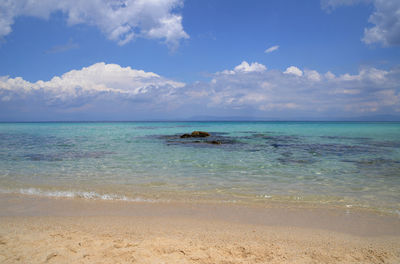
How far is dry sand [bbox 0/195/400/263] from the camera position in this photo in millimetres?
4055

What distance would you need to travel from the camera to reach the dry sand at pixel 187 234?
4.05 meters

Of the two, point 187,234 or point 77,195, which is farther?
point 77,195

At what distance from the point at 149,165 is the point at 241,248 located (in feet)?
30.5

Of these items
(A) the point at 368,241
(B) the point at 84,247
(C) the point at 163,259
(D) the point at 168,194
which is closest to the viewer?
(C) the point at 163,259

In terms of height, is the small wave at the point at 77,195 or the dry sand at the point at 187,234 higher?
the dry sand at the point at 187,234

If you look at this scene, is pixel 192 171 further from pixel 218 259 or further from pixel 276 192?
pixel 218 259

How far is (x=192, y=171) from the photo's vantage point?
37.4 ft

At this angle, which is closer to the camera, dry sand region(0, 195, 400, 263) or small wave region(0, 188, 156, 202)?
dry sand region(0, 195, 400, 263)

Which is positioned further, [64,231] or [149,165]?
[149,165]

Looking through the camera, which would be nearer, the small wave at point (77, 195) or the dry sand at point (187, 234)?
the dry sand at point (187, 234)

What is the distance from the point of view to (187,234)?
5008 mm

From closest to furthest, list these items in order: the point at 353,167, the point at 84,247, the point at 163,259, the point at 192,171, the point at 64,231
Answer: the point at 163,259 → the point at 84,247 → the point at 64,231 → the point at 192,171 → the point at 353,167

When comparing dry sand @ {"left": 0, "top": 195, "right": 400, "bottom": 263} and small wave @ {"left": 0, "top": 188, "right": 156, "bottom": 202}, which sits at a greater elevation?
dry sand @ {"left": 0, "top": 195, "right": 400, "bottom": 263}

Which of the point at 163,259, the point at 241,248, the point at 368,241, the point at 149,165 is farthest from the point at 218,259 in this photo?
the point at 149,165
